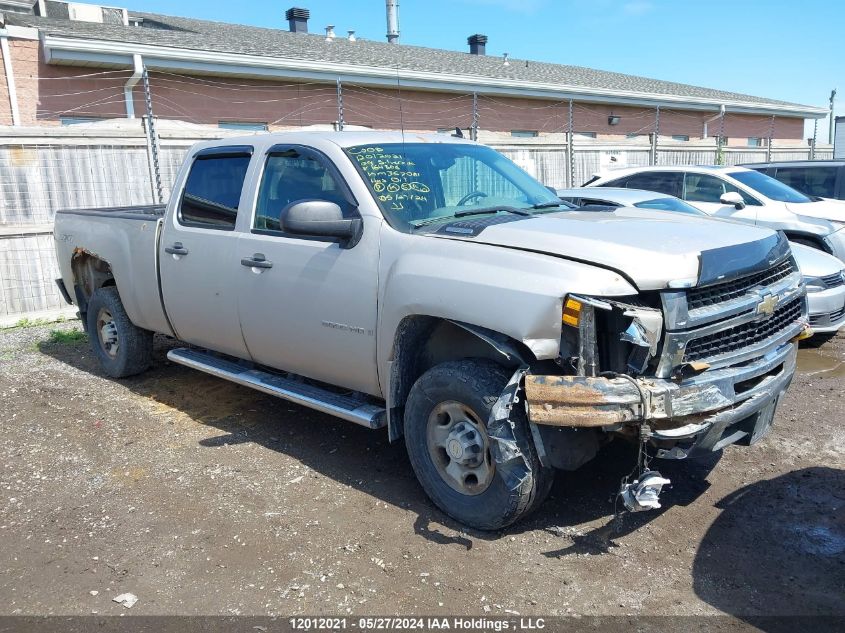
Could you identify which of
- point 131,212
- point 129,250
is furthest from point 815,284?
point 131,212

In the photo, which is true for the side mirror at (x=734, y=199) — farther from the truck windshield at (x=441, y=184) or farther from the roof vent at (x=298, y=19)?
the roof vent at (x=298, y=19)

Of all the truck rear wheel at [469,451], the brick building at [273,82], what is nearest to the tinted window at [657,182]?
the brick building at [273,82]

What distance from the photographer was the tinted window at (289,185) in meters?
4.46

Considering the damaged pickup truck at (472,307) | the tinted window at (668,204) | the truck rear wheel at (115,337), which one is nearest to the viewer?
the damaged pickup truck at (472,307)

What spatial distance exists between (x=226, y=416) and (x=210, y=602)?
2503 millimetres

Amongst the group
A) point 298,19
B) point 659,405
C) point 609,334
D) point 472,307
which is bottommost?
point 659,405

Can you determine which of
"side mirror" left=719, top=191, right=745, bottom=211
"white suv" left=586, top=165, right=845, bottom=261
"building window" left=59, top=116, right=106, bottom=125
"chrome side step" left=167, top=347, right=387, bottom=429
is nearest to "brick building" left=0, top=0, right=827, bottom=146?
"building window" left=59, top=116, right=106, bottom=125

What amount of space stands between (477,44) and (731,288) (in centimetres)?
2419

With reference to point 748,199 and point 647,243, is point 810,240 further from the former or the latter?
point 647,243

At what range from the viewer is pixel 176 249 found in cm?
536

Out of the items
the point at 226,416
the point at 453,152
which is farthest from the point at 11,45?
the point at 453,152

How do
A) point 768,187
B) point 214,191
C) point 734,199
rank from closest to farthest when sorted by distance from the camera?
1. point 214,191
2. point 734,199
3. point 768,187

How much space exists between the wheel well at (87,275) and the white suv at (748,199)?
23.4 feet

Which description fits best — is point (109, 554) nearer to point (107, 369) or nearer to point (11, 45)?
point (107, 369)
